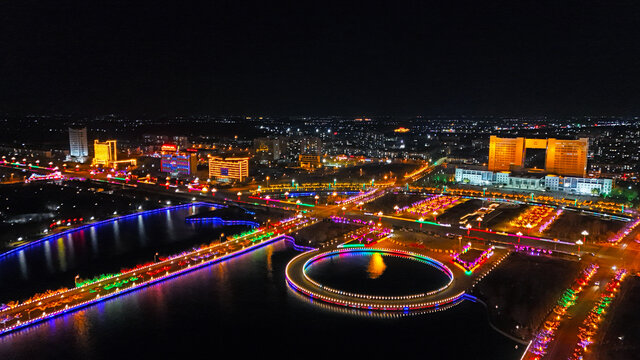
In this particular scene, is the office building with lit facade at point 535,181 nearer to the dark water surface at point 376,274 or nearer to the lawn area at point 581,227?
the lawn area at point 581,227

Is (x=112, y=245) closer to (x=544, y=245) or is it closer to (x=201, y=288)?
(x=201, y=288)

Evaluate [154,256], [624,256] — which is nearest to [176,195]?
[154,256]

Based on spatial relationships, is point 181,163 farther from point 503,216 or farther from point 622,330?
point 622,330

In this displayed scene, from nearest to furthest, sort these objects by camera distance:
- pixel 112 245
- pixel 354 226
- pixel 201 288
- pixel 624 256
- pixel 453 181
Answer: pixel 201 288 → pixel 624 256 → pixel 112 245 → pixel 354 226 → pixel 453 181

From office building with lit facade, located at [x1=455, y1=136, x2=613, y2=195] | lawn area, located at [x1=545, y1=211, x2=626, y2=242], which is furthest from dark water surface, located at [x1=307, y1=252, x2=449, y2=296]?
office building with lit facade, located at [x1=455, y1=136, x2=613, y2=195]

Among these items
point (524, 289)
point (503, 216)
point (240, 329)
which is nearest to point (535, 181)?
point (503, 216)

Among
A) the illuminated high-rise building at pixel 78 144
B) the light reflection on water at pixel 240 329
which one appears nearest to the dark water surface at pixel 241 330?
the light reflection on water at pixel 240 329
